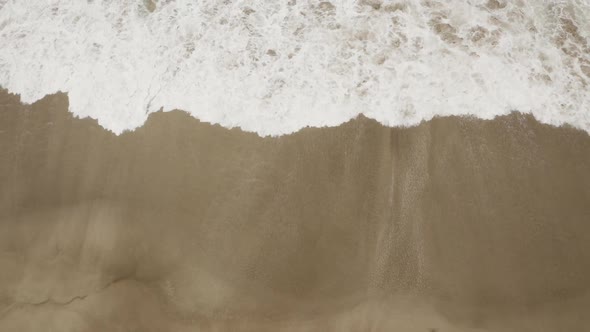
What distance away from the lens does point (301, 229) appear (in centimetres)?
404

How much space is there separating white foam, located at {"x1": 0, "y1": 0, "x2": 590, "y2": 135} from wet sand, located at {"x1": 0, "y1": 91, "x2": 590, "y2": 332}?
1.12ft

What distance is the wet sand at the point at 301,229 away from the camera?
384 cm

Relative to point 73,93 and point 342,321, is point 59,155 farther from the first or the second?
point 342,321

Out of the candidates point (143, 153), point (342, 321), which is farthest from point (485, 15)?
point (143, 153)

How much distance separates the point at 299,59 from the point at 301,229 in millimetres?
2176

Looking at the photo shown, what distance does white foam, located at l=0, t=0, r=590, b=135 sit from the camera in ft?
15.0

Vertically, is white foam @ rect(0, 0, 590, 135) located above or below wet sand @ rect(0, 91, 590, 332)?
above

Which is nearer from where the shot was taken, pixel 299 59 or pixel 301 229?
pixel 301 229

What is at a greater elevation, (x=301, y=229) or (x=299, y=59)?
(x=299, y=59)

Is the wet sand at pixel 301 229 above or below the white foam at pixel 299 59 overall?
below

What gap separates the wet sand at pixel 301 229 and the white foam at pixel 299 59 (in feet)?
1.12

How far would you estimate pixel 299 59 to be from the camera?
4863 mm

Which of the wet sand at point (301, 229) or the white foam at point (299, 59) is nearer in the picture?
the wet sand at point (301, 229)

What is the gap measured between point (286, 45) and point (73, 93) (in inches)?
107
